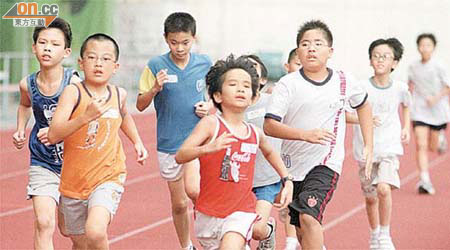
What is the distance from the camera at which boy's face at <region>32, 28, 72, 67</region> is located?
7656mm

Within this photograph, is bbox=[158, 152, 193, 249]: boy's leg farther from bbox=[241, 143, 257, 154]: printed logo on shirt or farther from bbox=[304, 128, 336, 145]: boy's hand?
bbox=[241, 143, 257, 154]: printed logo on shirt

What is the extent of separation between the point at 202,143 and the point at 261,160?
1465 millimetres

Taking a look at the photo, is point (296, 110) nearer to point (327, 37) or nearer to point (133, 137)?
point (327, 37)

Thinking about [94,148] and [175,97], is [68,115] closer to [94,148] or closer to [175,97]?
[94,148]

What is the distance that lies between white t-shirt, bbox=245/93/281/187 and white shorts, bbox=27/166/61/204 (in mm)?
1505

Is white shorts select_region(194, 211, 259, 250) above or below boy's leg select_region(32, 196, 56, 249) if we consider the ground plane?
above

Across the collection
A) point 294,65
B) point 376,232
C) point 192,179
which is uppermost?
point 294,65

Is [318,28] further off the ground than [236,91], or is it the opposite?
[318,28]

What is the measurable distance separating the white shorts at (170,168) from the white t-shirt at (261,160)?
102 cm

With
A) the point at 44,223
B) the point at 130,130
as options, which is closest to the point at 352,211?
the point at 130,130

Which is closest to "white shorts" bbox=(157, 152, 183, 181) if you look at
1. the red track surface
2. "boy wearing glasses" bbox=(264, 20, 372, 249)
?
the red track surface

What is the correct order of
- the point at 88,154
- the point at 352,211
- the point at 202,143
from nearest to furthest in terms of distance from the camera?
the point at 202,143 → the point at 88,154 → the point at 352,211

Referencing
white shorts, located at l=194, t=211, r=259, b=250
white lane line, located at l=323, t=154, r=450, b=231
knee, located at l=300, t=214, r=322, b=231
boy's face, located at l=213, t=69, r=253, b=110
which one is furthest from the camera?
white lane line, located at l=323, t=154, r=450, b=231

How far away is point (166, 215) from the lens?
39.6 ft
